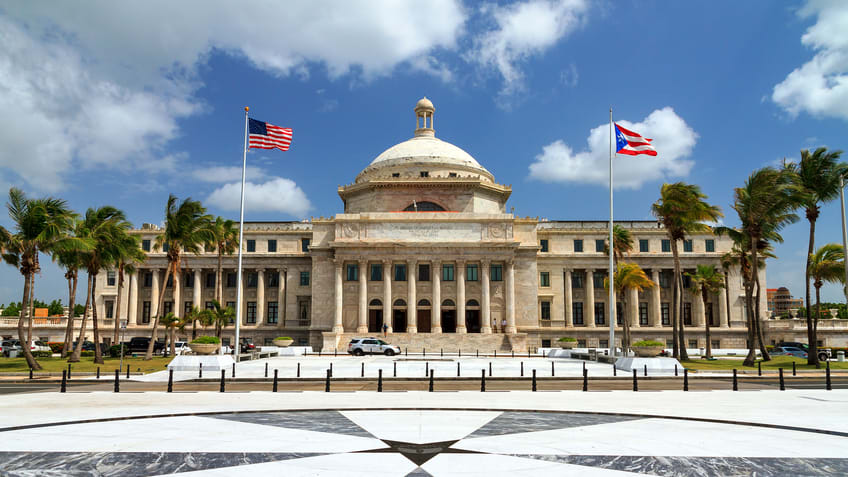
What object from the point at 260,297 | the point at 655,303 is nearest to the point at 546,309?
the point at 655,303

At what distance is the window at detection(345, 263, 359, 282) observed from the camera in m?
68.6

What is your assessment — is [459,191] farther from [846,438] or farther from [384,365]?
[846,438]

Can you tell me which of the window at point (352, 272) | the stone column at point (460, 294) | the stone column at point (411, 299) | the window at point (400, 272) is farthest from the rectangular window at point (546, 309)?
the window at point (352, 272)

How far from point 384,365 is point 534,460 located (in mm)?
28371

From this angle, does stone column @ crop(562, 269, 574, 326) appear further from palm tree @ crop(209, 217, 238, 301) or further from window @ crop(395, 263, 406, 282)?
palm tree @ crop(209, 217, 238, 301)

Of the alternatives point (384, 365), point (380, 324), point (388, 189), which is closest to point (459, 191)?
point (388, 189)

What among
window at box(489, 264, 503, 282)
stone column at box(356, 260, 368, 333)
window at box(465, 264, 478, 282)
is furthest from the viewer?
window at box(465, 264, 478, 282)

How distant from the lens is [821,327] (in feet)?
230

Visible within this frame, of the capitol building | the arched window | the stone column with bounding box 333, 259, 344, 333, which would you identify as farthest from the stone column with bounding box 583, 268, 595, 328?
the stone column with bounding box 333, 259, 344, 333

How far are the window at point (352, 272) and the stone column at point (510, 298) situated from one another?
16.4 meters

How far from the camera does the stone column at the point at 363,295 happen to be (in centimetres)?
6600

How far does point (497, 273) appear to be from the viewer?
2694 inches

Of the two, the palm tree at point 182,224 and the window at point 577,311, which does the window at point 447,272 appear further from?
the palm tree at point 182,224

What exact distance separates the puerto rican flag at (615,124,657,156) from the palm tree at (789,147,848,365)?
11665 mm
